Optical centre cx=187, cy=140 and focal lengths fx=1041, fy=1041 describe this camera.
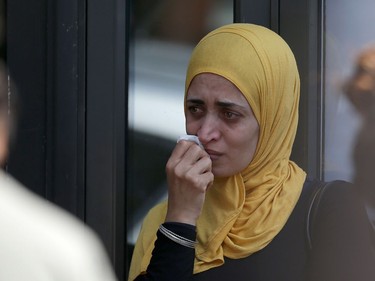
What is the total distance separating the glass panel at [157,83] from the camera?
354 cm

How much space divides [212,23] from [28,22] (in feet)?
2.07

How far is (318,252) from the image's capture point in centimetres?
285

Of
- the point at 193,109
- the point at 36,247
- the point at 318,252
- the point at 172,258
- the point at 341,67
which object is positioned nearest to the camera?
the point at 36,247

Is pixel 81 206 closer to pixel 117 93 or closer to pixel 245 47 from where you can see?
pixel 117 93

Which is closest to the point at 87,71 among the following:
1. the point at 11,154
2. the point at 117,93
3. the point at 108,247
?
the point at 117,93

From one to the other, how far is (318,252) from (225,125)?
434 mm

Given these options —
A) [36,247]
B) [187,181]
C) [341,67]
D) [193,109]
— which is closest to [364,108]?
[341,67]

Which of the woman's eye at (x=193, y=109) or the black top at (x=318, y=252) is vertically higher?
the woman's eye at (x=193, y=109)

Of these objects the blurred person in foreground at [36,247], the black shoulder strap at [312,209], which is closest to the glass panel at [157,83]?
the black shoulder strap at [312,209]

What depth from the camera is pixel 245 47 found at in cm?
292

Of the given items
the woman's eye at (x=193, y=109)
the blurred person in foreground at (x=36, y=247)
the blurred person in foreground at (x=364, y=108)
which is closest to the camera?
the blurred person in foreground at (x=36, y=247)

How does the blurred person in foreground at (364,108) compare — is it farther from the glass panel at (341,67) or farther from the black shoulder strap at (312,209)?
the black shoulder strap at (312,209)

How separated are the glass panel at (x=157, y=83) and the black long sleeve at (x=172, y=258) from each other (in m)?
0.78

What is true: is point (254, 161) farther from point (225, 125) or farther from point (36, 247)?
point (36, 247)
